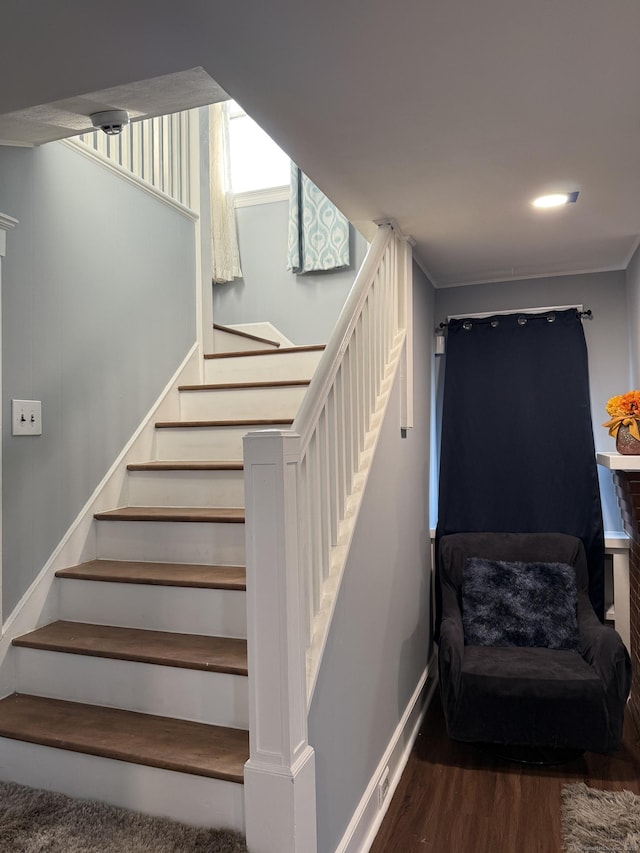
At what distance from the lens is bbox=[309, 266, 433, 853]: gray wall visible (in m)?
A: 1.86

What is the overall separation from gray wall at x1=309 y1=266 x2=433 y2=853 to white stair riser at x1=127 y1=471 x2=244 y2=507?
2.16 feet

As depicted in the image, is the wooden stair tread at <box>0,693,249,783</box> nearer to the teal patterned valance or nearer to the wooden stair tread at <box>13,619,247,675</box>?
the wooden stair tread at <box>13,619,247,675</box>

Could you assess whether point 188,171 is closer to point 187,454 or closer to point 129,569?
point 187,454

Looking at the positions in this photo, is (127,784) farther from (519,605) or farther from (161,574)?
(519,605)

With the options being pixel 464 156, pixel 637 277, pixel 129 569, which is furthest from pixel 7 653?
pixel 637 277

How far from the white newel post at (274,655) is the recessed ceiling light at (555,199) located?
1.47 meters

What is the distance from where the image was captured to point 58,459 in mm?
2455

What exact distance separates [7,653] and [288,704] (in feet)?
4.00

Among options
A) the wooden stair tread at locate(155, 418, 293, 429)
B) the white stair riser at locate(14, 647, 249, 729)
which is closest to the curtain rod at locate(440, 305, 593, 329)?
the wooden stair tread at locate(155, 418, 293, 429)

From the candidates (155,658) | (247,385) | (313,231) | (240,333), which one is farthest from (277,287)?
(155,658)

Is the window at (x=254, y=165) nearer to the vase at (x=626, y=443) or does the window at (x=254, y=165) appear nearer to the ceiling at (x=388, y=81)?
the ceiling at (x=388, y=81)

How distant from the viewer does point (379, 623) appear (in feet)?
7.88

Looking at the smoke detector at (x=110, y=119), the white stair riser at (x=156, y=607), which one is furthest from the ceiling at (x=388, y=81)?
the white stair riser at (x=156, y=607)

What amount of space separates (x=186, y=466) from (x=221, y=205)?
2422mm
